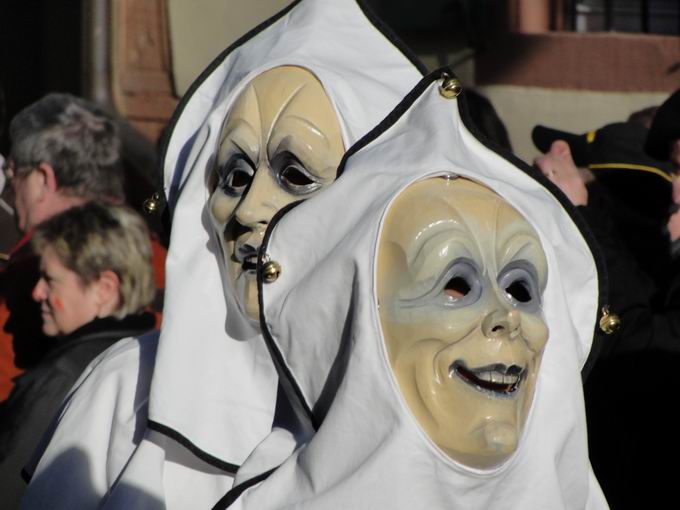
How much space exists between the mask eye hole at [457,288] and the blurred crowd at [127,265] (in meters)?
0.88

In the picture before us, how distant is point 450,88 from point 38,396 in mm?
1598

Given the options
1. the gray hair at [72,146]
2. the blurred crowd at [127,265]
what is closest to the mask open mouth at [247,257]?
the blurred crowd at [127,265]

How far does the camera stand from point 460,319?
2.43m

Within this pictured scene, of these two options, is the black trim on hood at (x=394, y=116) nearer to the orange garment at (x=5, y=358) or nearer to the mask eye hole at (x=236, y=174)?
the mask eye hole at (x=236, y=174)

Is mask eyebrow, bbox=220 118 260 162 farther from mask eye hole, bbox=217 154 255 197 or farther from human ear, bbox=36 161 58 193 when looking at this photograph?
human ear, bbox=36 161 58 193

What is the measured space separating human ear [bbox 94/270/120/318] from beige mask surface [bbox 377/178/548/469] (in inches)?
68.3

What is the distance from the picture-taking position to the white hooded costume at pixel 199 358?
286cm

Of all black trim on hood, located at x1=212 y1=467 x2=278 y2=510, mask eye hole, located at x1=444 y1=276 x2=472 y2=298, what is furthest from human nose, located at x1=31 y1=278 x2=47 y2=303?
mask eye hole, located at x1=444 y1=276 x2=472 y2=298

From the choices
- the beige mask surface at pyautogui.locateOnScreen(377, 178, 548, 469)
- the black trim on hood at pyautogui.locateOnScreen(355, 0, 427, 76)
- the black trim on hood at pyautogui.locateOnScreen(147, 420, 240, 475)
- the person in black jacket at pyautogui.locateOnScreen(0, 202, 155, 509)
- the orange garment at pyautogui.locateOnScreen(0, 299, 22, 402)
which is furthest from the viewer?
the orange garment at pyautogui.locateOnScreen(0, 299, 22, 402)

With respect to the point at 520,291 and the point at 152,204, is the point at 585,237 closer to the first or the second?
the point at 520,291

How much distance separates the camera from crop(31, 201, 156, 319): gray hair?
4.04m

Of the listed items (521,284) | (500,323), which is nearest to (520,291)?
(521,284)

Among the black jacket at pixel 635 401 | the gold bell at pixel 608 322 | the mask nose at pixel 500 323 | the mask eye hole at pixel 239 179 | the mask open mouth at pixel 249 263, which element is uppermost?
the mask nose at pixel 500 323

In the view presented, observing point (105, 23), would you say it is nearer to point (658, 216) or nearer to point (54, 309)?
point (54, 309)
